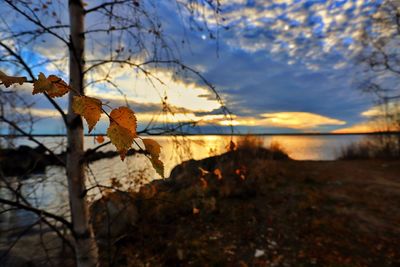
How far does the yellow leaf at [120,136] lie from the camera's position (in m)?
0.62

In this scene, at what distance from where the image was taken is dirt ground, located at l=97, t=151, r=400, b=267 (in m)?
5.16

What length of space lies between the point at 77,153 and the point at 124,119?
158 cm

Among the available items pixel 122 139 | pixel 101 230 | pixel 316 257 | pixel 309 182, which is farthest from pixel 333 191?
pixel 122 139

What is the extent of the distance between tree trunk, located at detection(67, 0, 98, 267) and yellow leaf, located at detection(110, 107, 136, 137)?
5.01 feet

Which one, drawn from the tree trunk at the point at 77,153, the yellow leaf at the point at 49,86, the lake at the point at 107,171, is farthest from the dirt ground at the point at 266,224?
the yellow leaf at the point at 49,86

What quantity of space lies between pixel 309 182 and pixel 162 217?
623 cm

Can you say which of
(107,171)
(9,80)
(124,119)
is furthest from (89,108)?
(107,171)

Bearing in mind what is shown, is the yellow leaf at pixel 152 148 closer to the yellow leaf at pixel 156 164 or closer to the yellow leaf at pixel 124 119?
the yellow leaf at pixel 156 164

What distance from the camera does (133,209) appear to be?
6.99 meters

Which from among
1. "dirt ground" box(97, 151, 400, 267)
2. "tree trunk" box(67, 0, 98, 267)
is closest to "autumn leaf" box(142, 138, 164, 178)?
"tree trunk" box(67, 0, 98, 267)

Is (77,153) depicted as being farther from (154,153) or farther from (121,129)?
(121,129)

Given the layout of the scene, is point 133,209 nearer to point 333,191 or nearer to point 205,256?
point 205,256

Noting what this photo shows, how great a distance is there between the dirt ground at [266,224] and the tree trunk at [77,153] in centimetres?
121

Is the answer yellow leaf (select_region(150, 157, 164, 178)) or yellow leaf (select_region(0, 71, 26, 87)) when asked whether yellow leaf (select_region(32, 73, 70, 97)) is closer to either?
yellow leaf (select_region(0, 71, 26, 87))
